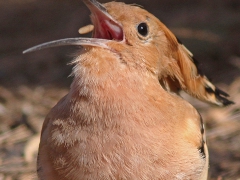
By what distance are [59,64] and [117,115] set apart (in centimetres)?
392

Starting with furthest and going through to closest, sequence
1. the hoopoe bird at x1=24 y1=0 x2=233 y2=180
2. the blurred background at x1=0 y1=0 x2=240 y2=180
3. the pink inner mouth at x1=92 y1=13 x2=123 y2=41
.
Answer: the blurred background at x1=0 y1=0 x2=240 y2=180 → the pink inner mouth at x1=92 y1=13 x2=123 y2=41 → the hoopoe bird at x1=24 y1=0 x2=233 y2=180

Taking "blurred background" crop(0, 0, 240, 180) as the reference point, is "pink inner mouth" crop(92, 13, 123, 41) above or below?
above

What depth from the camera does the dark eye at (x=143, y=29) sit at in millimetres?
3117

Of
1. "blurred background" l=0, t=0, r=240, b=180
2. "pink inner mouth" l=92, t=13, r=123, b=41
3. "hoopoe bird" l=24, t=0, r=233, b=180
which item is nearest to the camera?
"hoopoe bird" l=24, t=0, r=233, b=180

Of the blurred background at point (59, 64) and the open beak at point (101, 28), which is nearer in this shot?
the open beak at point (101, 28)

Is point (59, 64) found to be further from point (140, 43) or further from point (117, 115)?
point (117, 115)

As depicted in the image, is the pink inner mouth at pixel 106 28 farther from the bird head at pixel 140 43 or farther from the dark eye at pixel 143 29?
the dark eye at pixel 143 29

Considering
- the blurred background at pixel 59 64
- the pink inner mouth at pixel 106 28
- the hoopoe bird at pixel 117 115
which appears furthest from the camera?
the blurred background at pixel 59 64

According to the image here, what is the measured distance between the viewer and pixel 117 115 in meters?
2.92

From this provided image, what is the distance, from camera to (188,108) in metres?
3.53

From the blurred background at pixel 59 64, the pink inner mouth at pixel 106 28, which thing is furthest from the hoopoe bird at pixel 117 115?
the blurred background at pixel 59 64

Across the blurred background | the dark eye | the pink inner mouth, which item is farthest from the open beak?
the blurred background

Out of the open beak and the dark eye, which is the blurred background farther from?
the open beak

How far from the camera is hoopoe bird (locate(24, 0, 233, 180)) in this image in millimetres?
2893
